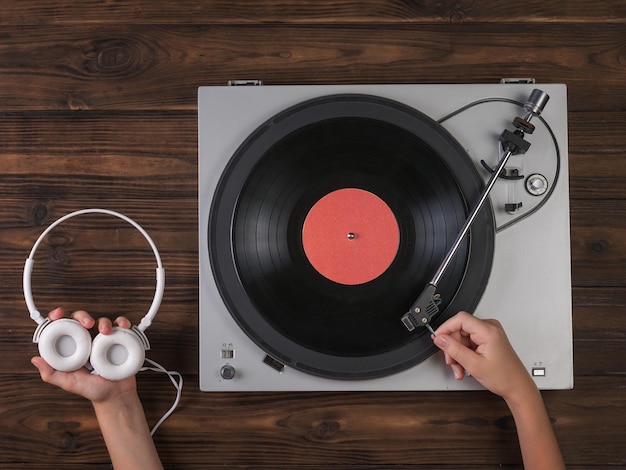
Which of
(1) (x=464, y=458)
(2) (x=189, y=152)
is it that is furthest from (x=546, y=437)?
(2) (x=189, y=152)

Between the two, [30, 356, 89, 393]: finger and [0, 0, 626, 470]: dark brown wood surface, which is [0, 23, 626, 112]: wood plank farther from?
[30, 356, 89, 393]: finger

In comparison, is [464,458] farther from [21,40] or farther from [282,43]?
[21,40]

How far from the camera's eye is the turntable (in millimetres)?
948

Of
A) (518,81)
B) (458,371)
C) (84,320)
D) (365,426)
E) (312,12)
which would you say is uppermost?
(312,12)

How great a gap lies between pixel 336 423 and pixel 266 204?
0.45 meters

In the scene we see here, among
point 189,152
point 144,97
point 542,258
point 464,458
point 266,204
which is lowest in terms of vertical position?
point 464,458

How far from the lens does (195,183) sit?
1.09 m

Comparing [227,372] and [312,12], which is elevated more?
[312,12]

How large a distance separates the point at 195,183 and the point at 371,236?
0.37 m

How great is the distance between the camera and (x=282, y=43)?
1.11 meters

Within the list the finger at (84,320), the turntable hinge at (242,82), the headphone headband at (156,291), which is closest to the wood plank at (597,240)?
the turntable hinge at (242,82)

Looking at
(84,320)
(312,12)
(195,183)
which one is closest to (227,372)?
(84,320)

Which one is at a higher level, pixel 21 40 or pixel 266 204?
pixel 21 40

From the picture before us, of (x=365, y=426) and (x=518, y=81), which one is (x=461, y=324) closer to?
(x=365, y=426)
